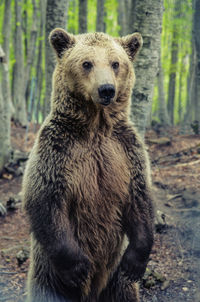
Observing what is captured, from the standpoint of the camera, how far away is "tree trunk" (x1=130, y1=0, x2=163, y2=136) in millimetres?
6051

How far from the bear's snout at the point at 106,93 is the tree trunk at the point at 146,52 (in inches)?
112

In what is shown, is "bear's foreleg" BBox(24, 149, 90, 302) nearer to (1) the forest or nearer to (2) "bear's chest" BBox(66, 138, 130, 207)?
(2) "bear's chest" BBox(66, 138, 130, 207)

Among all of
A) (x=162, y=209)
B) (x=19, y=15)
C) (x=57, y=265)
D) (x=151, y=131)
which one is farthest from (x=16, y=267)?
(x=19, y=15)

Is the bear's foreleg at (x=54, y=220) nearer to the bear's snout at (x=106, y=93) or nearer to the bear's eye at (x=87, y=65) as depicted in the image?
the bear's snout at (x=106, y=93)

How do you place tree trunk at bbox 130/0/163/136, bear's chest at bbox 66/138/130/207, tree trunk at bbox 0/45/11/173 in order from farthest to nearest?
tree trunk at bbox 0/45/11/173
tree trunk at bbox 130/0/163/136
bear's chest at bbox 66/138/130/207

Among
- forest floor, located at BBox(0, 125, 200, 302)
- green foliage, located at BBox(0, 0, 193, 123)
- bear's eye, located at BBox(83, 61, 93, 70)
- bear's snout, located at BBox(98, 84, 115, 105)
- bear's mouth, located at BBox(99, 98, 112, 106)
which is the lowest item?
forest floor, located at BBox(0, 125, 200, 302)

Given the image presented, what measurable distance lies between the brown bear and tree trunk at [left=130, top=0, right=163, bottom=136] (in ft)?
7.09

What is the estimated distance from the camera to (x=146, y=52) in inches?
243

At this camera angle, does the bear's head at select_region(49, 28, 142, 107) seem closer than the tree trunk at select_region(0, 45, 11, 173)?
Yes

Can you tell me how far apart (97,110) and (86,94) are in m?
0.20

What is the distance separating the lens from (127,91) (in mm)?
3938

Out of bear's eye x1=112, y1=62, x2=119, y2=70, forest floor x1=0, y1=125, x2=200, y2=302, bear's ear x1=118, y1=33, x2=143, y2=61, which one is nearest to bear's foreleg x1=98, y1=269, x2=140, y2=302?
forest floor x1=0, y1=125, x2=200, y2=302

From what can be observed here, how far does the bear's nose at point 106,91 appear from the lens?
345 cm

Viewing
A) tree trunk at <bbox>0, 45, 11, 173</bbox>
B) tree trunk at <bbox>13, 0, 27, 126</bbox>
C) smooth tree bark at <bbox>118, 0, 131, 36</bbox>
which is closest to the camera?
tree trunk at <bbox>0, 45, 11, 173</bbox>
